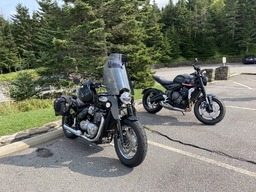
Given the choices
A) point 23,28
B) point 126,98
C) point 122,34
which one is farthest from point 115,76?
point 23,28

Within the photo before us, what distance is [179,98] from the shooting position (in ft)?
18.4

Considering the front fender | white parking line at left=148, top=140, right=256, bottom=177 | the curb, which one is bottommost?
white parking line at left=148, top=140, right=256, bottom=177

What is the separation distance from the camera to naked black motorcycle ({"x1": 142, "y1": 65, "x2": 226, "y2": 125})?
5.10m

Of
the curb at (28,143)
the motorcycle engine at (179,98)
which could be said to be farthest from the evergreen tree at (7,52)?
the motorcycle engine at (179,98)

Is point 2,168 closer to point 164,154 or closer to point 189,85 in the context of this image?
point 164,154

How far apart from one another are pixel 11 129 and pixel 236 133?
4.45 metres

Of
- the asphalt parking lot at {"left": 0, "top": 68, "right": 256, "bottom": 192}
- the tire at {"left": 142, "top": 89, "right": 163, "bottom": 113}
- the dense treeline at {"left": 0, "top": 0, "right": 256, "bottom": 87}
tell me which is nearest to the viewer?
the asphalt parking lot at {"left": 0, "top": 68, "right": 256, "bottom": 192}

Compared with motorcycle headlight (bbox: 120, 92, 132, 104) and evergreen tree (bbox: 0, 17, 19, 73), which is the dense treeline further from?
motorcycle headlight (bbox: 120, 92, 132, 104)

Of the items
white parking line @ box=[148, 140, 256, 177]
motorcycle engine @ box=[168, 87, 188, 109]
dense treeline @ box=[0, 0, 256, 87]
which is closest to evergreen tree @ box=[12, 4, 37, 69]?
dense treeline @ box=[0, 0, 256, 87]

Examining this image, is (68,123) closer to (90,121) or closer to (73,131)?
(73,131)

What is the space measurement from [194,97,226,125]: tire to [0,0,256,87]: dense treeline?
251 inches

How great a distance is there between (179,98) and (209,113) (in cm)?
80

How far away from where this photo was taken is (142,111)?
6355 mm

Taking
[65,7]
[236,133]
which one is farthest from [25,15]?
[236,133]
